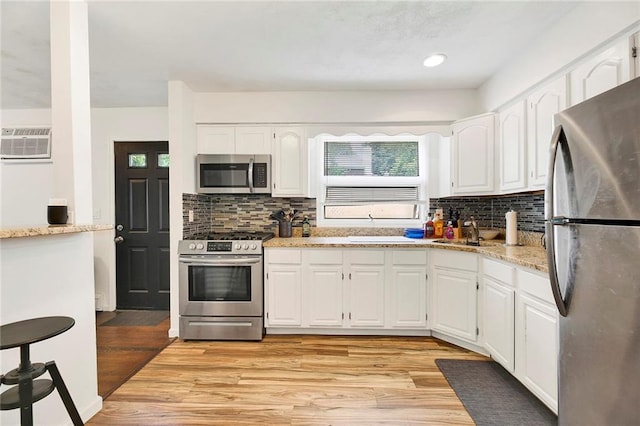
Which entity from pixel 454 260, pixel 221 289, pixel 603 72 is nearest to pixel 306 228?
pixel 221 289

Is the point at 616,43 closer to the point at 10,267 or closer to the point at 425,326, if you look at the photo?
the point at 425,326

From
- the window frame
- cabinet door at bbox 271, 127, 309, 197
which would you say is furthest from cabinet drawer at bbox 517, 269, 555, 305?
cabinet door at bbox 271, 127, 309, 197

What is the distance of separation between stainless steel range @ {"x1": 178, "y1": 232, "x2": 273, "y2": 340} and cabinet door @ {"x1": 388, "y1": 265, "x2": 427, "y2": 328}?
1.24 m

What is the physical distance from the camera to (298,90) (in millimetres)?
3193

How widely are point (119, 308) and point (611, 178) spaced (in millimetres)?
4510

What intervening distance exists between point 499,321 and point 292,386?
5.12 ft

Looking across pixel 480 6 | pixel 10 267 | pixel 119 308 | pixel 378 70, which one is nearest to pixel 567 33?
pixel 480 6

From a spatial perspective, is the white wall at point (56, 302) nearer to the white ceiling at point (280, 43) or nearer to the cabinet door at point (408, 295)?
the white ceiling at point (280, 43)

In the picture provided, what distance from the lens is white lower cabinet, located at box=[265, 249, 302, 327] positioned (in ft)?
9.61

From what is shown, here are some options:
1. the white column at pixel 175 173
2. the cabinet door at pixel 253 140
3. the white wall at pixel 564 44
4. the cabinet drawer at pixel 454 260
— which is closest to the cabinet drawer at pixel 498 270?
the cabinet drawer at pixel 454 260

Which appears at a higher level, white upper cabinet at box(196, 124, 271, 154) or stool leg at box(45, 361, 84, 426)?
white upper cabinet at box(196, 124, 271, 154)

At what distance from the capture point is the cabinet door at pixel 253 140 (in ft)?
10.7

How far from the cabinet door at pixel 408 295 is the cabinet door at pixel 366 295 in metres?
0.11

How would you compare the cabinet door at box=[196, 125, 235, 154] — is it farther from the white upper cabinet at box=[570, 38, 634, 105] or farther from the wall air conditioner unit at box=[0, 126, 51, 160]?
the white upper cabinet at box=[570, 38, 634, 105]
